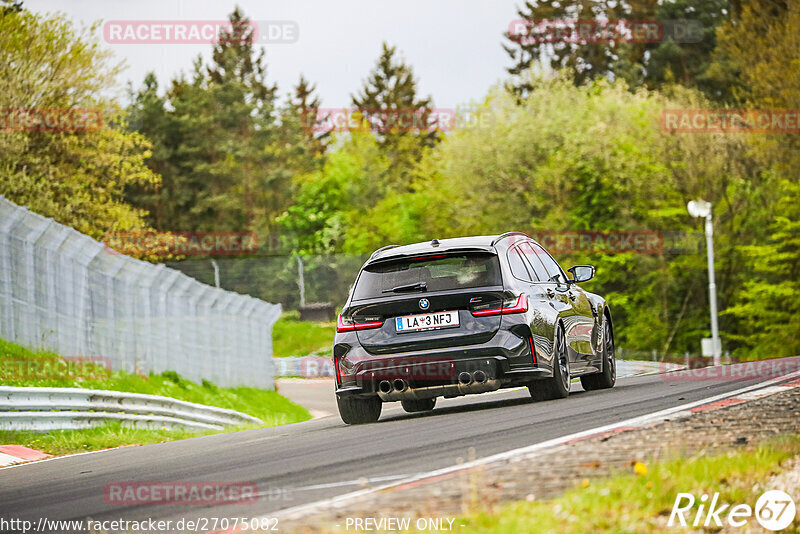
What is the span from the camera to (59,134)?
41.4m

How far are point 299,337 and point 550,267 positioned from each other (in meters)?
39.5

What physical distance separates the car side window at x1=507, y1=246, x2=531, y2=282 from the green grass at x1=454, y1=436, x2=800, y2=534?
467 cm

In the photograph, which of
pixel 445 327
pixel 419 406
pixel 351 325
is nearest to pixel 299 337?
pixel 419 406

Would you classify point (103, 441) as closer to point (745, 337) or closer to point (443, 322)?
point (443, 322)

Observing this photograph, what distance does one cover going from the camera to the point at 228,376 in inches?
1093

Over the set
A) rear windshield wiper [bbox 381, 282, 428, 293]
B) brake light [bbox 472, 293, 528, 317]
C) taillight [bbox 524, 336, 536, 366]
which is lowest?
taillight [bbox 524, 336, 536, 366]

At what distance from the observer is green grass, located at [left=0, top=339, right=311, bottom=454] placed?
14133mm

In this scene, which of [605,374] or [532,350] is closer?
[532,350]

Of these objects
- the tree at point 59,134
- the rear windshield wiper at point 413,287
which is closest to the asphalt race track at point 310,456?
the rear windshield wiper at point 413,287

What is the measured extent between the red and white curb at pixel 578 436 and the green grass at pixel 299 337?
126ft
